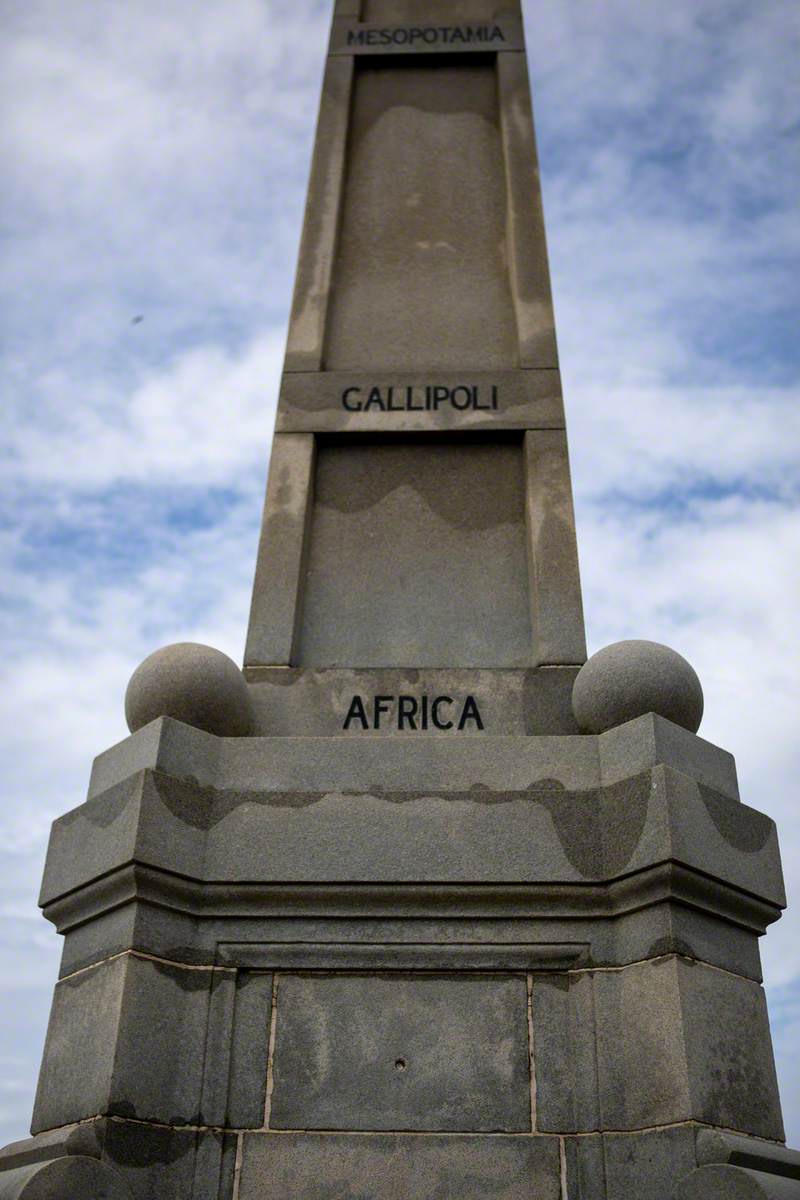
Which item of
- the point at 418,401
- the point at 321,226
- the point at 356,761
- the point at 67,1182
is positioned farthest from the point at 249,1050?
the point at 321,226

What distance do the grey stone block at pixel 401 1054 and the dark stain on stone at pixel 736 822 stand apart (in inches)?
50.4

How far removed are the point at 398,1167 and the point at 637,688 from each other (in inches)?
104

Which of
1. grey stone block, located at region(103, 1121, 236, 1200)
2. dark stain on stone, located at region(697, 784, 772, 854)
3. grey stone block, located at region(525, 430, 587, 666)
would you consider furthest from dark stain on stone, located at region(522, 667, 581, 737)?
grey stone block, located at region(103, 1121, 236, 1200)

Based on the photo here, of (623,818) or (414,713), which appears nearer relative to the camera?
(623,818)

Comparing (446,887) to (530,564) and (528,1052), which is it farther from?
(530,564)

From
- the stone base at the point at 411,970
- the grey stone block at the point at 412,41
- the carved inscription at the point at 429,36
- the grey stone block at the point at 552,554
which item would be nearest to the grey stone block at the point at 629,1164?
the stone base at the point at 411,970

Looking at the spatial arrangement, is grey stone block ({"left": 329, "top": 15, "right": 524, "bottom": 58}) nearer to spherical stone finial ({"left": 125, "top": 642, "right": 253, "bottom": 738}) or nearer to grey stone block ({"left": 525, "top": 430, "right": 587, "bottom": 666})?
grey stone block ({"left": 525, "top": 430, "right": 587, "bottom": 666})

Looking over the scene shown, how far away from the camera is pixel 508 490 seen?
8922mm

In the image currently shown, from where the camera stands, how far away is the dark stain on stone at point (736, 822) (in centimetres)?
645

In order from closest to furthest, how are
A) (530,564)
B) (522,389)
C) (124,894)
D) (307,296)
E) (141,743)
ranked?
1. (124,894)
2. (141,743)
3. (530,564)
4. (522,389)
5. (307,296)

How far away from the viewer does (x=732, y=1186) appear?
5172 millimetres

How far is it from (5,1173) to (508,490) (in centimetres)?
524

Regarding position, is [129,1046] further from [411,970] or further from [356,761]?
[356,761]

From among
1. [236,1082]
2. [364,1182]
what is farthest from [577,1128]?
[236,1082]
